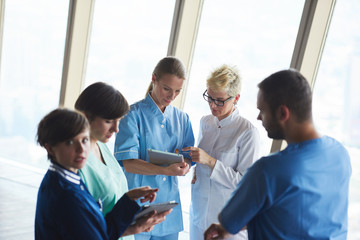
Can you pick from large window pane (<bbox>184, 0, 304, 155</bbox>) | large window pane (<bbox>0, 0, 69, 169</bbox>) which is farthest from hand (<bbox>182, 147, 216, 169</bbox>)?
large window pane (<bbox>0, 0, 69, 169</bbox>)

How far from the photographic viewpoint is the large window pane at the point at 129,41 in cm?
411

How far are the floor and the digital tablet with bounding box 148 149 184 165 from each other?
6.39 feet

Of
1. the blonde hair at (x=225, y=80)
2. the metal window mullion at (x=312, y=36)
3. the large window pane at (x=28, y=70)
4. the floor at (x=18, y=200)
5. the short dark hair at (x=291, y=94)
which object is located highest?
the metal window mullion at (x=312, y=36)

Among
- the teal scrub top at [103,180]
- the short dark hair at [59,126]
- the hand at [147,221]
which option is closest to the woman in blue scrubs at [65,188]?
the short dark hair at [59,126]

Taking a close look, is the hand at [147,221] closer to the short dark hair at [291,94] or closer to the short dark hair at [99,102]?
the short dark hair at [99,102]

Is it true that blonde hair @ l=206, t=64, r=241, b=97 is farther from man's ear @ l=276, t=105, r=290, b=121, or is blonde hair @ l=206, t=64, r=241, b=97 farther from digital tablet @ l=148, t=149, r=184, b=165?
man's ear @ l=276, t=105, r=290, b=121

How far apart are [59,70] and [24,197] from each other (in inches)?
65.4

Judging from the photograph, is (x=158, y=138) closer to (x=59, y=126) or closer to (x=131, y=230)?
(x=131, y=230)

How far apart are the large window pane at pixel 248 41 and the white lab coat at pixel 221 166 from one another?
1.35 meters

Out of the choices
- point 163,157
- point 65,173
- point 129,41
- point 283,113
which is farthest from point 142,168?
point 129,41

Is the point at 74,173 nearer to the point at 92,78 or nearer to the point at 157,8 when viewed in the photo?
the point at 157,8

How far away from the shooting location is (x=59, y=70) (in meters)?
4.91

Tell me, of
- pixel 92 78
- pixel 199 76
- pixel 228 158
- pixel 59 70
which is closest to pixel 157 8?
pixel 199 76

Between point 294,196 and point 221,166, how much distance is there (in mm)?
887
